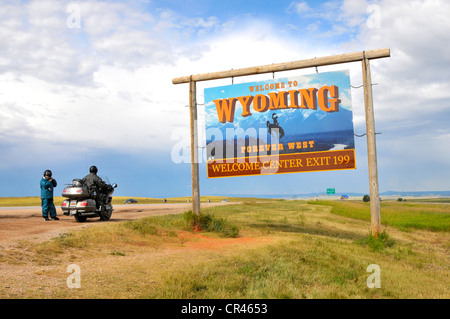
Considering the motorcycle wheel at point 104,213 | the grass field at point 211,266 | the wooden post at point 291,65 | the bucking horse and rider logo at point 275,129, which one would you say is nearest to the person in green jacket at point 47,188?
the motorcycle wheel at point 104,213

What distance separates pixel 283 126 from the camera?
14.6 metres

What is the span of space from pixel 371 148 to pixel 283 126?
3377mm

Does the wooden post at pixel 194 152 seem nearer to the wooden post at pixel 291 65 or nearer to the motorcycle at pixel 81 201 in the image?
the wooden post at pixel 291 65

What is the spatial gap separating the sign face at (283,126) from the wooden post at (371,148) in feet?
2.52

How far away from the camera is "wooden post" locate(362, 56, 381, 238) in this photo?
516 inches

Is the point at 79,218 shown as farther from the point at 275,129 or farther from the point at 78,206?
the point at 275,129

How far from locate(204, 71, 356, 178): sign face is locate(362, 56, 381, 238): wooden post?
2.52 ft

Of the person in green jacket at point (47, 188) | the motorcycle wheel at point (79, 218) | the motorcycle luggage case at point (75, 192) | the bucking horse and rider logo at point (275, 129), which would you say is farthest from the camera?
the person in green jacket at point (47, 188)

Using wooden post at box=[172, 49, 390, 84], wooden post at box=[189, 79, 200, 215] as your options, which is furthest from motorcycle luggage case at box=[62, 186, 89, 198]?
wooden post at box=[172, 49, 390, 84]

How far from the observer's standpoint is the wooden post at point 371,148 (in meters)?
13.1

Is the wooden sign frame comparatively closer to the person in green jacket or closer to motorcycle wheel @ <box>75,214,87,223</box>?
motorcycle wheel @ <box>75,214,87,223</box>

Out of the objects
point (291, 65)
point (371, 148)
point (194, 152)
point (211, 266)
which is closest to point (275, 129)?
point (291, 65)

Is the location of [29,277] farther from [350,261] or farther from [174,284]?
[350,261]
